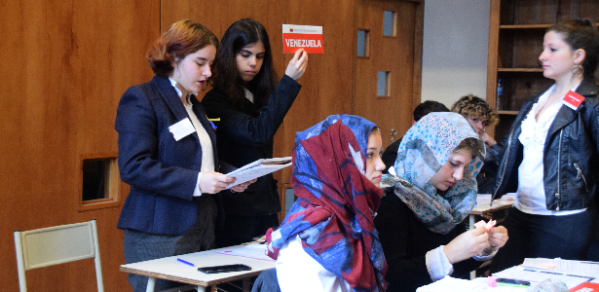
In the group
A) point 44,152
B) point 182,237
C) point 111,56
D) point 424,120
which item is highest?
point 111,56

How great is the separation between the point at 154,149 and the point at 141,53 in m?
1.36

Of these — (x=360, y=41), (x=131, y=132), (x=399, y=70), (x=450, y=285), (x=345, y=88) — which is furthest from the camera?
(x=399, y=70)

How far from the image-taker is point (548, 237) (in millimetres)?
2627

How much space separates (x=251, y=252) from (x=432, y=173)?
79 centimetres

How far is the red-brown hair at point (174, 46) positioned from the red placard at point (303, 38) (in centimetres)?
113

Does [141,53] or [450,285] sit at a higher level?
[141,53]

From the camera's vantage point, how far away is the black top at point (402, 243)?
6.39 ft

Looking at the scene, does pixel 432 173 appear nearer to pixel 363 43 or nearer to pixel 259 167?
pixel 259 167

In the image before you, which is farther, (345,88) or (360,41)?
(360,41)

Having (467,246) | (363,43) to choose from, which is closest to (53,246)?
(467,246)

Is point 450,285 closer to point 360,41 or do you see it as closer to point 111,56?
point 111,56

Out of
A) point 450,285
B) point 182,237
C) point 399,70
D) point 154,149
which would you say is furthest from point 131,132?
point 399,70

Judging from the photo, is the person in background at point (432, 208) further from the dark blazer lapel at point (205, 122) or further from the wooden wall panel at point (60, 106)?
the wooden wall panel at point (60, 106)

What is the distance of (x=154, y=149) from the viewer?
2275 millimetres
